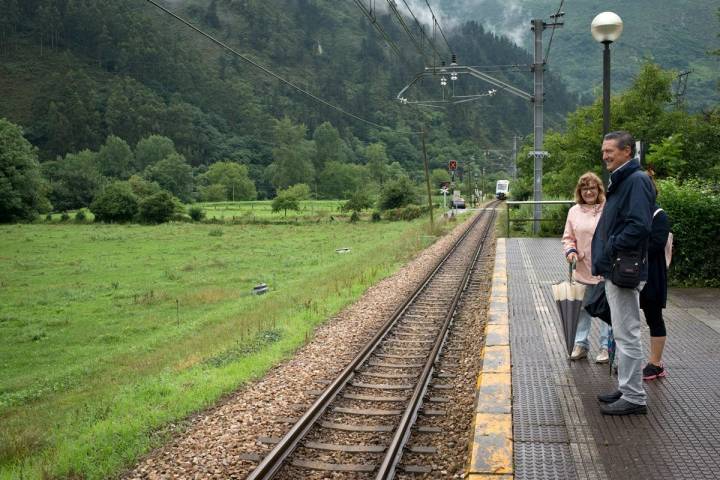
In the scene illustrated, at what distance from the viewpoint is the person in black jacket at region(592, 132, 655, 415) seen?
175 inches

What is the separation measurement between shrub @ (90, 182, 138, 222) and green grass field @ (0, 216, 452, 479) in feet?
93.2

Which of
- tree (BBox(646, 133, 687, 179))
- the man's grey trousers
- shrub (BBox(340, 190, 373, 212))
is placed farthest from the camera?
shrub (BBox(340, 190, 373, 212))

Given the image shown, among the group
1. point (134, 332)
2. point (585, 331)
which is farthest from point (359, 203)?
point (585, 331)

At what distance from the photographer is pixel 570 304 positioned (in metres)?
6.31

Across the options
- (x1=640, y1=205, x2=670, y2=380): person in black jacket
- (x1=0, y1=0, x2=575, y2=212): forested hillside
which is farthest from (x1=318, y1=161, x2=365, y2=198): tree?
(x1=640, y1=205, x2=670, y2=380): person in black jacket

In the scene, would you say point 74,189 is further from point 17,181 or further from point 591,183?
point 591,183

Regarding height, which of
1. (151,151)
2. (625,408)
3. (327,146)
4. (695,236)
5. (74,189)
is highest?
(327,146)

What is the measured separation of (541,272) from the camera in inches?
528

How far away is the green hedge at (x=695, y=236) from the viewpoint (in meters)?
10.1

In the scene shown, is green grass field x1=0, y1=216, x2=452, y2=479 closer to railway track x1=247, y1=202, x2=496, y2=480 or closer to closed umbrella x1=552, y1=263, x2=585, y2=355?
railway track x1=247, y1=202, x2=496, y2=480

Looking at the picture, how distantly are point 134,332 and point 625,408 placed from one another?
1349cm

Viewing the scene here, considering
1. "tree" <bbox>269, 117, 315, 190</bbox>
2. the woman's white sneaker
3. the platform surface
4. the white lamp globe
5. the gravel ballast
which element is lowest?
the gravel ballast

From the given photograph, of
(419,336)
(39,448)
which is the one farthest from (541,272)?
(39,448)

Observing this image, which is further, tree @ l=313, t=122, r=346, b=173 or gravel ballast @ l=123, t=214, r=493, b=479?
tree @ l=313, t=122, r=346, b=173
